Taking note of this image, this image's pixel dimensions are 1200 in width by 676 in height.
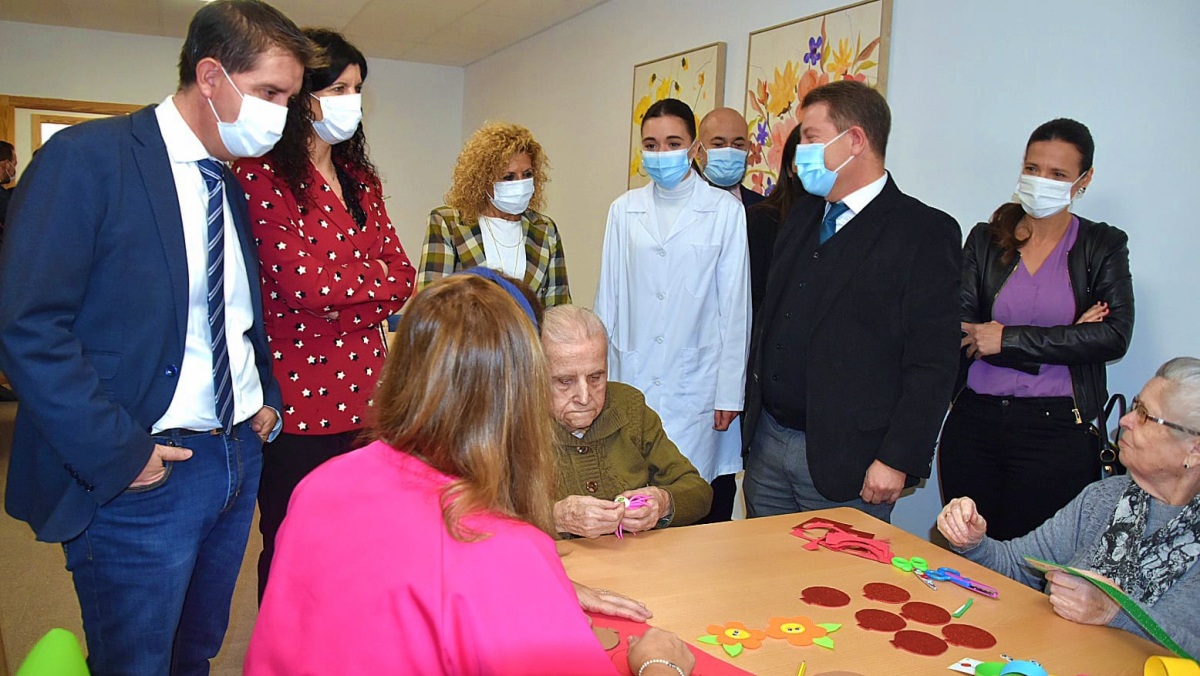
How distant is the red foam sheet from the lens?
135 centimetres

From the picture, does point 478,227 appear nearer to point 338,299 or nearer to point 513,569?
point 338,299

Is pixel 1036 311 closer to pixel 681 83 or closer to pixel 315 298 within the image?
pixel 315 298

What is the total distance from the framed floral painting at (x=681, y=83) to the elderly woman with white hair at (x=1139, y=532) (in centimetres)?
332

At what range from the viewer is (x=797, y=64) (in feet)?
13.4

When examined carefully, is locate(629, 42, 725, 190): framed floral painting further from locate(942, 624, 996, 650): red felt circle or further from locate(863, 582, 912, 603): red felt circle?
locate(942, 624, 996, 650): red felt circle

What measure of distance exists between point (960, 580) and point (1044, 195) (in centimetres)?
144

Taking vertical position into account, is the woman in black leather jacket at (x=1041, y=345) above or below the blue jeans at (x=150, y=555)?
above

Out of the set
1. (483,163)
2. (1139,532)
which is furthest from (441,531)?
(483,163)

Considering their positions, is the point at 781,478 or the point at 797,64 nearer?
the point at 781,478

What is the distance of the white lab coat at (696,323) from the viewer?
294 cm

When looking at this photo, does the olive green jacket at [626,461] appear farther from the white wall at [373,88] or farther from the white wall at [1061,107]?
the white wall at [373,88]

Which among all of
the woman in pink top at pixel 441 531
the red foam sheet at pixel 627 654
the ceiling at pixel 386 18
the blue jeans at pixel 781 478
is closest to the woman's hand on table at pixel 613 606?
the red foam sheet at pixel 627 654

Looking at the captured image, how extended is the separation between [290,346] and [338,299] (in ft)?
0.57

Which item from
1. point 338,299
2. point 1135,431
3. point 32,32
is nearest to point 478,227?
point 338,299
